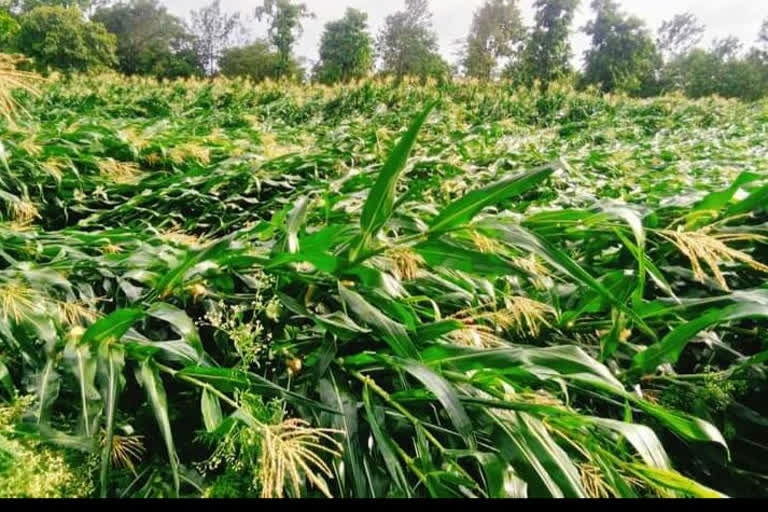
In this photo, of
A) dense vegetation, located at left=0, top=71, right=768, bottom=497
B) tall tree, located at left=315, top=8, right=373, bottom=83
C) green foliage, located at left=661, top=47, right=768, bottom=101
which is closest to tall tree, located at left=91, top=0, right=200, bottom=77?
tall tree, located at left=315, top=8, right=373, bottom=83

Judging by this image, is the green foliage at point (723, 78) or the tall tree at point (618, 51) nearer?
the green foliage at point (723, 78)

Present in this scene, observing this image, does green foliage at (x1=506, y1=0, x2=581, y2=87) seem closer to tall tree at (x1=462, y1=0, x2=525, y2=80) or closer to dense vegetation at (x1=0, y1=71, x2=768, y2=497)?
tall tree at (x1=462, y1=0, x2=525, y2=80)

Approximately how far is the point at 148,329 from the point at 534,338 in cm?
96

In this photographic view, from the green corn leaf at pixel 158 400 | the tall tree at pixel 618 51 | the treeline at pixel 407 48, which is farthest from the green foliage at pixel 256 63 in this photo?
the green corn leaf at pixel 158 400

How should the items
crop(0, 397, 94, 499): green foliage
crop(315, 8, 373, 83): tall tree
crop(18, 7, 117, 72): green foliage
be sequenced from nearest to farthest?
crop(0, 397, 94, 499): green foliage
crop(18, 7, 117, 72): green foliage
crop(315, 8, 373, 83): tall tree

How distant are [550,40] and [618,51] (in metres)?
6.06

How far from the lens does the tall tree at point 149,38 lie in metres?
38.4

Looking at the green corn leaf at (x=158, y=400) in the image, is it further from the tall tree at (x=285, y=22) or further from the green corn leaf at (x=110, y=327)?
the tall tree at (x=285, y=22)

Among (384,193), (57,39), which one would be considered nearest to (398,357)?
(384,193)

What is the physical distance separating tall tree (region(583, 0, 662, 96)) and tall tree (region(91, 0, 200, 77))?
33.3 metres

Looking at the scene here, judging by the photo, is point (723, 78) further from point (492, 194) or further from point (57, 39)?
point (57, 39)

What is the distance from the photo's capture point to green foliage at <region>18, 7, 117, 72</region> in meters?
28.0

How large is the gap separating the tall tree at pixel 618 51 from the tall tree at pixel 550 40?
10.8 ft
